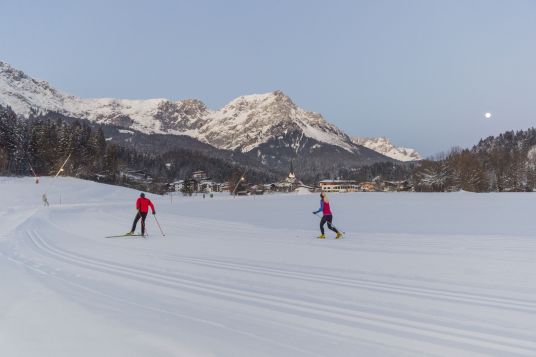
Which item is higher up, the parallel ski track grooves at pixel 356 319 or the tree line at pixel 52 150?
the tree line at pixel 52 150

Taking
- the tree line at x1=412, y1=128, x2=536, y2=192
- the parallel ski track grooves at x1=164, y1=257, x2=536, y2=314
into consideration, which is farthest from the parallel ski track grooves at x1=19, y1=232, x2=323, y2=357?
the tree line at x1=412, y1=128, x2=536, y2=192

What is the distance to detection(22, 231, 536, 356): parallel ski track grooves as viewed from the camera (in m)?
4.88

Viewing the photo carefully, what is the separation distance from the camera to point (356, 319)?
19.4 ft

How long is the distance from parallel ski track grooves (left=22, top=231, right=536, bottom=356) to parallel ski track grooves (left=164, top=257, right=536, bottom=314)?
1.48 m

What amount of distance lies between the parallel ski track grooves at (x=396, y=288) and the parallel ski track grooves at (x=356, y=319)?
1479 mm

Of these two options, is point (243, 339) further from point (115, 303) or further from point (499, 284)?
point (499, 284)

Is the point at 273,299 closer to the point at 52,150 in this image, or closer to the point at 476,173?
the point at 52,150

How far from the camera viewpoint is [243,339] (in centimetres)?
522

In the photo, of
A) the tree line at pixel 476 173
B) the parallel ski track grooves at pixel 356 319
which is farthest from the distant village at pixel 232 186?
the parallel ski track grooves at pixel 356 319

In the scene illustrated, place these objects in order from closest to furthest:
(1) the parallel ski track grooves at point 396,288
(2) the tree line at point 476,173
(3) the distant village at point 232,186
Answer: (1) the parallel ski track grooves at point 396,288 < (2) the tree line at point 476,173 < (3) the distant village at point 232,186

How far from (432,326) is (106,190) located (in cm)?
7352

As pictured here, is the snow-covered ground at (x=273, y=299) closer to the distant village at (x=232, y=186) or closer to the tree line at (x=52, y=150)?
the tree line at (x=52, y=150)

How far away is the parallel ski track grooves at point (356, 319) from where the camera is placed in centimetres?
488

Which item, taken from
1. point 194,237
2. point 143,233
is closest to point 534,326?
point 194,237
